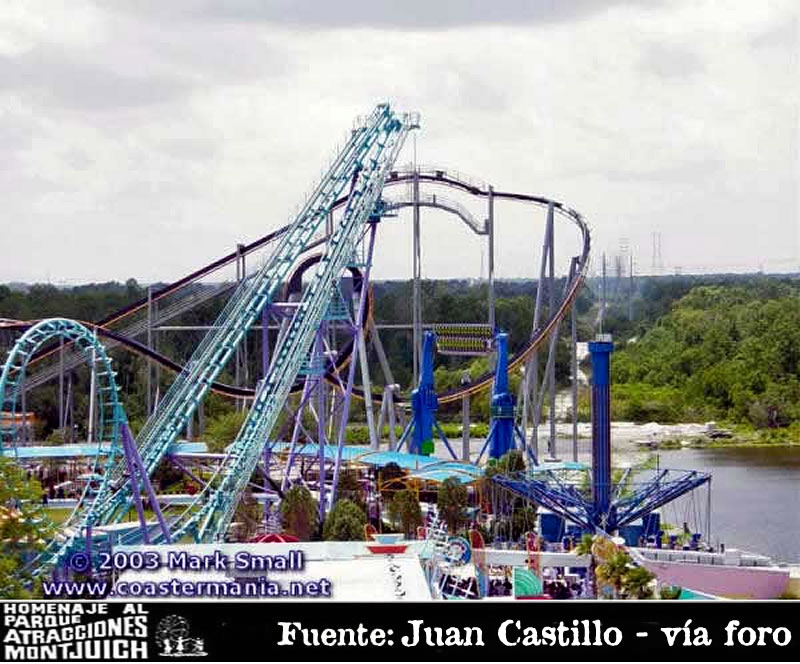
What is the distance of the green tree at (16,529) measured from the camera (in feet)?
34.9

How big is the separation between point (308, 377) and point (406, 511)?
168cm

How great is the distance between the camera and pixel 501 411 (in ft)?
66.7

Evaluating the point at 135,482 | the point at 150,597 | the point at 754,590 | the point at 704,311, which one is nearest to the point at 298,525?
the point at 135,482

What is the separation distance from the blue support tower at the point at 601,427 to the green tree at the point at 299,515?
2.78 m

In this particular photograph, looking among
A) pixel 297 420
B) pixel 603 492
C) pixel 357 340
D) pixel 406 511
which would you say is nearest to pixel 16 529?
pixel 603 492

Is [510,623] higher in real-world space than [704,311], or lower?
lower

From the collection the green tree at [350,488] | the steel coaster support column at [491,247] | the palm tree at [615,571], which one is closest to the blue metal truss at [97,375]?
the green tree at [350,488]

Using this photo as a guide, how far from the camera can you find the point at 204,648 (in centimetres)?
903

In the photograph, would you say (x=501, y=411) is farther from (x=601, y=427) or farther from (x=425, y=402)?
(x=601, y=427)

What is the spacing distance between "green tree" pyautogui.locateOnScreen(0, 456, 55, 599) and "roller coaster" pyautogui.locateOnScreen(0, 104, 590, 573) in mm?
647

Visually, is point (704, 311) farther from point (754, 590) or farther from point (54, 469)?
point (754, 590)

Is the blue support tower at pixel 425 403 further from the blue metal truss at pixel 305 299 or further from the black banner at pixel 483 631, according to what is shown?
the black banner at pixel 483 631

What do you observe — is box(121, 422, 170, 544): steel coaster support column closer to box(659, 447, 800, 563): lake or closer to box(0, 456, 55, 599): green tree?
box(0, 456, 55, 599): green tree

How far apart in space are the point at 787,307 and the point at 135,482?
2737 cm
